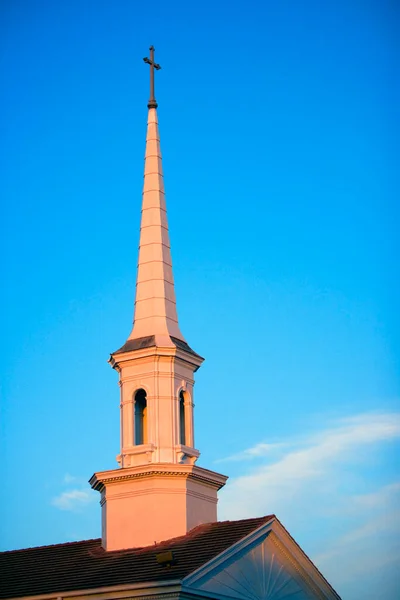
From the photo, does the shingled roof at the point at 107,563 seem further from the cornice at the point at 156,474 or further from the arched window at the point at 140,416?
the arched window at the point at 140,416

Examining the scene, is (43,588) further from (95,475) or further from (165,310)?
(165,310)

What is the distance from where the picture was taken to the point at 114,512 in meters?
36.1

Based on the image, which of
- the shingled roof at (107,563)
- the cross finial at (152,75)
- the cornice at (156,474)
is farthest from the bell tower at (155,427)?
the cross finial at (152,75)

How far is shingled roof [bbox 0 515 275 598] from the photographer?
32156 millimetres

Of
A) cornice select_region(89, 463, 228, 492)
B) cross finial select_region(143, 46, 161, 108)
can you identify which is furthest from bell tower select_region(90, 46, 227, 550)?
cross finial select_region(143, 46, 161, 108)

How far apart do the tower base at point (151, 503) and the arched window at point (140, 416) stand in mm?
1668

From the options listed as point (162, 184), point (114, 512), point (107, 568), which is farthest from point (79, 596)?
point (162, 184)

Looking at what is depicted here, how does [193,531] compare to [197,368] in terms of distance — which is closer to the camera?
[193,531]

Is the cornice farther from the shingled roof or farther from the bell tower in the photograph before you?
the shingled roof

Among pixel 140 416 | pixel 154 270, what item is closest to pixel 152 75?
pixel 154 270

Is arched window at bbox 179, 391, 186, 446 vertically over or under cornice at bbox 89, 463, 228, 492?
over

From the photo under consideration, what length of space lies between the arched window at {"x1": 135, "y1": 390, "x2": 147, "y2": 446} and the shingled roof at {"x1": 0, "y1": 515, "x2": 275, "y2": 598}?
3.50 meters

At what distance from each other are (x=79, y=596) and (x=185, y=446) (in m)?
6.17

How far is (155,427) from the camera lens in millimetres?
36406
